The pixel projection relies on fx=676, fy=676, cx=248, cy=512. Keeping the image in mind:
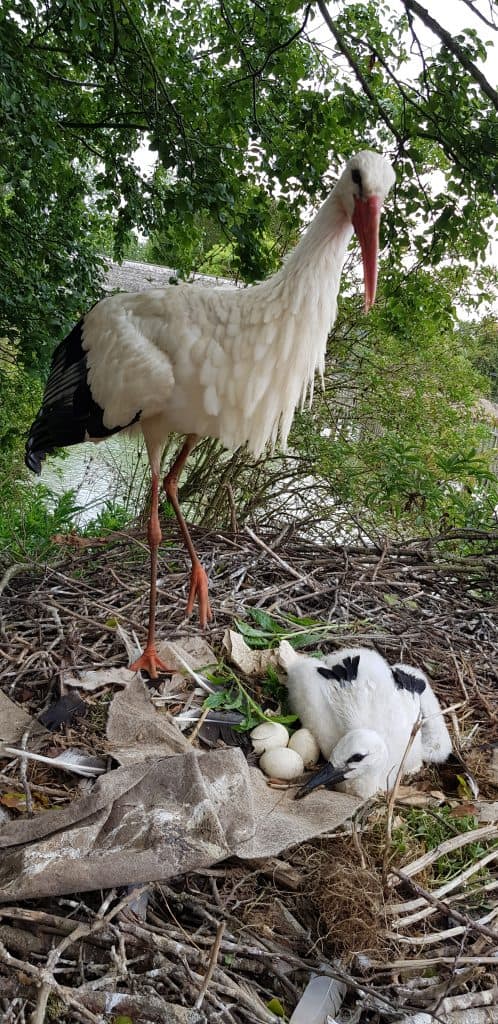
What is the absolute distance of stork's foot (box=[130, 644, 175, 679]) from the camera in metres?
1.79

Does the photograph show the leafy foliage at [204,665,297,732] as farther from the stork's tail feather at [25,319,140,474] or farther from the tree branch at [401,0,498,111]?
the tree branch at [401,0,498,111]

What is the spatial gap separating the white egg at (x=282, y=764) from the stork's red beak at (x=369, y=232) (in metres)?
1.02

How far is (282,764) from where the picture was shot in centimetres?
150

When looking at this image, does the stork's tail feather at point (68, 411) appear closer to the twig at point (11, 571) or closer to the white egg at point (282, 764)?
the twig at point (11, 571)

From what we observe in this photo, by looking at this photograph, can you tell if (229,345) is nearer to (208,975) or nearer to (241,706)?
(241,706)

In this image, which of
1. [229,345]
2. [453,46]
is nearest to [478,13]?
[453,46]

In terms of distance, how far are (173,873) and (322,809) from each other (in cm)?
34

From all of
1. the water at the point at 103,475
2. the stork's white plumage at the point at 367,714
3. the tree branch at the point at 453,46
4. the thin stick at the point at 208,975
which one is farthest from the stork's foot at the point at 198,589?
the tree branch at the point at 453,46

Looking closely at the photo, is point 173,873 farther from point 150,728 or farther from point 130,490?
point 130,490

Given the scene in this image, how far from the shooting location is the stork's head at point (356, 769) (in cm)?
141

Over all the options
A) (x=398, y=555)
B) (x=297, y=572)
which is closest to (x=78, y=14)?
(x=297, y=572)

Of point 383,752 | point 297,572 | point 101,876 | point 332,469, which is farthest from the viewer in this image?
point 332,469

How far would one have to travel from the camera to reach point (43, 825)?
117 centimetres

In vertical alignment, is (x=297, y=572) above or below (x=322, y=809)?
above
